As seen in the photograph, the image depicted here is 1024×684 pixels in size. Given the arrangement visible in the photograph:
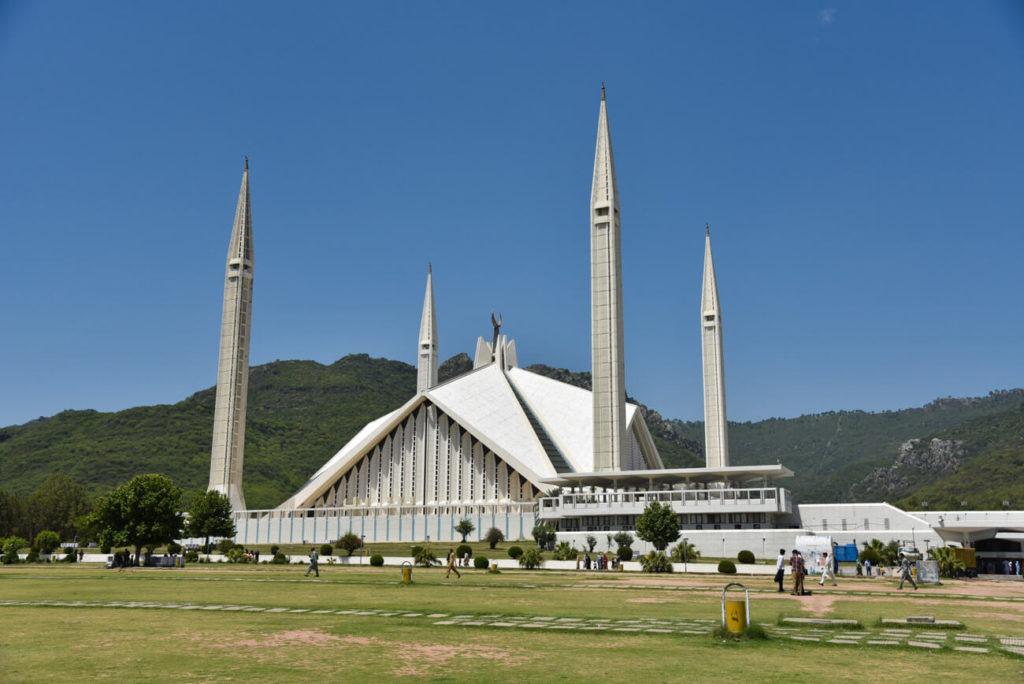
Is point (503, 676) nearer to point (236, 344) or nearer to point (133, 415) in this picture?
point (236, 344)

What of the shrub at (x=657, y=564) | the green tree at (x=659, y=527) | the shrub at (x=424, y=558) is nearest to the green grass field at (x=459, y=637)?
the shrub at (x=657, y=564)

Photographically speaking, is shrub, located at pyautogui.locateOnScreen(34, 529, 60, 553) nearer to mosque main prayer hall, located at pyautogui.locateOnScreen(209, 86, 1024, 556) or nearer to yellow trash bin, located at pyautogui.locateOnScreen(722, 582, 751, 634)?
mosque main prayer hall, located at pyautogui.locateOnScreen(209, 86, 1024, 556)

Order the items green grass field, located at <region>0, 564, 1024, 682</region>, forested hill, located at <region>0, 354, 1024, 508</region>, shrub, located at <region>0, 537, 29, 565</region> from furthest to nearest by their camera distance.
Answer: forested hill, located at <region>0, 354, 1024, 508</region> → shrub, located at <region>0, 537, 29, 565</region> → green grass field, located at <region>0, 564, 1024, 682</region>

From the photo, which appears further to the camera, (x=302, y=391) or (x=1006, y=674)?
(x=302, y=391)

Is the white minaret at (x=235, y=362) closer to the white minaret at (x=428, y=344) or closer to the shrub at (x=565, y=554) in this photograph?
the white minaret at (x=428, y=344)

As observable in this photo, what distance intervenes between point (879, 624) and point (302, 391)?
135m

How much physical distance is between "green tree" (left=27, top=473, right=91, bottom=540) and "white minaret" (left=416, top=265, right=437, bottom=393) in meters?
30.9

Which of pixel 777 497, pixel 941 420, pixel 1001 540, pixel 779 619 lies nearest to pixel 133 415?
pixel 777 497

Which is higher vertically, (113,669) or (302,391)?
(302,391)

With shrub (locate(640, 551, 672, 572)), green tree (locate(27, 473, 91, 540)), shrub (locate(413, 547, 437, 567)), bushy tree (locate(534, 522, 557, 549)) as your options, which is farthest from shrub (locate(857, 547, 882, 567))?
green tree (locate(27, 473, 91, 540))

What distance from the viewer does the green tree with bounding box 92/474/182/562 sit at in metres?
41.7

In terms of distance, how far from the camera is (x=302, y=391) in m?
142

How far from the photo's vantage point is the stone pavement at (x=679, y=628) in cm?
1142

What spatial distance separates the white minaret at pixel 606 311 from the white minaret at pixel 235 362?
2897 centimetres
